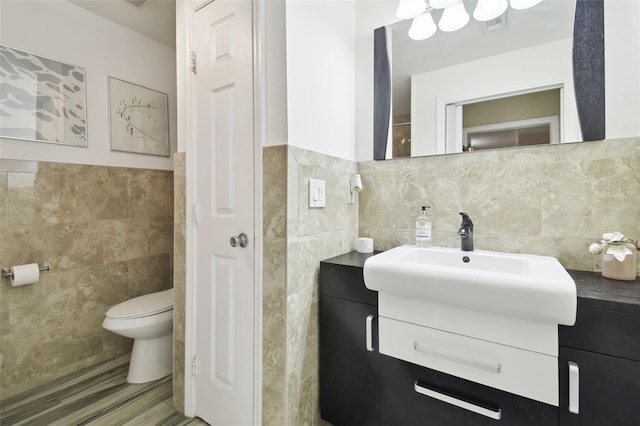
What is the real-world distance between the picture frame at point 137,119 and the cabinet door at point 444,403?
2326 millimetres

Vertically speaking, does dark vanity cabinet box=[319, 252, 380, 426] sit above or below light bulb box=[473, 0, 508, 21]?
below

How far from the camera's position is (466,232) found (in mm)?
1298

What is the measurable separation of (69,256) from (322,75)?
6.61 feet

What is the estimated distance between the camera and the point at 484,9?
1.33 meters

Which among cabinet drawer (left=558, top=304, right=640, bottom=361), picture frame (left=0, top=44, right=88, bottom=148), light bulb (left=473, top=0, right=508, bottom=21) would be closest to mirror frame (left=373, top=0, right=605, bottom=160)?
light bulb (left=473, top=0, right=508, bottom=21)

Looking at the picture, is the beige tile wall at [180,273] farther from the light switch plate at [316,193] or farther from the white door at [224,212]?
the light switch plate at [316,193]

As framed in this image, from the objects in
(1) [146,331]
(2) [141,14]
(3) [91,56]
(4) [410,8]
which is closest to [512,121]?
(4) [410,8]

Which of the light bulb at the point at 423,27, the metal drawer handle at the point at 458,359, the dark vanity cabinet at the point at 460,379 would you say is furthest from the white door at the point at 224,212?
the light bulb at the point at 423,27

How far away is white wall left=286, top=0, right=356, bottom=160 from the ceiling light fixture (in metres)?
0.33

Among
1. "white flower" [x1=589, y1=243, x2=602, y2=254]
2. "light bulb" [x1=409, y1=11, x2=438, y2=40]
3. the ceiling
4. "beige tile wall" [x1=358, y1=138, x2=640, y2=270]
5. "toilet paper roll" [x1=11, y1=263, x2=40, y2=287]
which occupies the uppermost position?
the ceiling

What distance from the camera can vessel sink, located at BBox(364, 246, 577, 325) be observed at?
79 centimetres

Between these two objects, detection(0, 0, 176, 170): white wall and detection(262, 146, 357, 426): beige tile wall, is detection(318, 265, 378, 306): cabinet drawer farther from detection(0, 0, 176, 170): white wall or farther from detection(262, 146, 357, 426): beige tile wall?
detection(0, 0, 176, 170): white wall

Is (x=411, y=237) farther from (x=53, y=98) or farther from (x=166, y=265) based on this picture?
(x=53, y=98)

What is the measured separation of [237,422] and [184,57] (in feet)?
6.11
